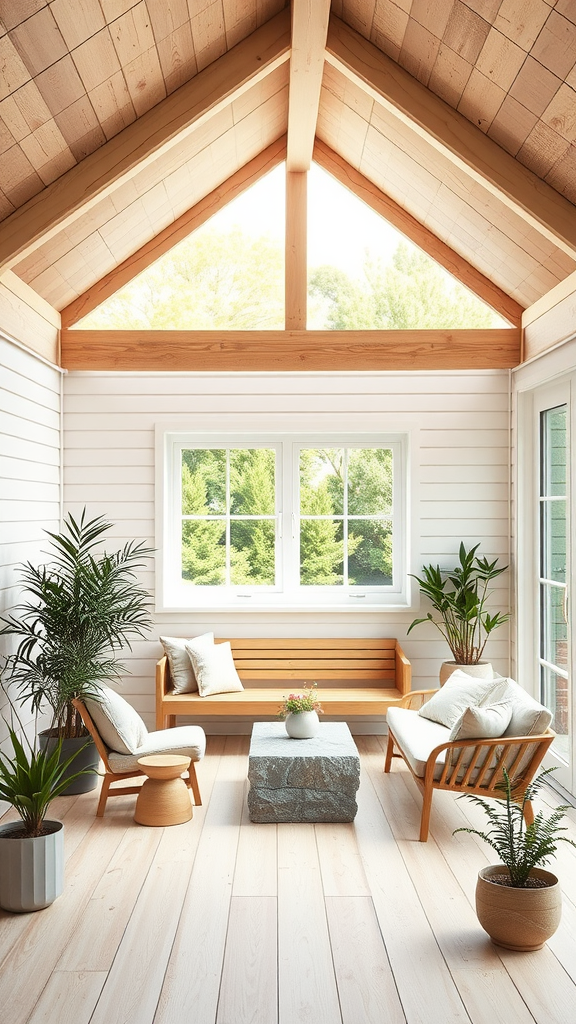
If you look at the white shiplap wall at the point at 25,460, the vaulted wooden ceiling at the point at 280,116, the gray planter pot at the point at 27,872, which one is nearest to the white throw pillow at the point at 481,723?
the gray planter pot at the point at 27,872

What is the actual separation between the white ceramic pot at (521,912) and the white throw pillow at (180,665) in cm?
327

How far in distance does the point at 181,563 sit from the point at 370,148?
326cm

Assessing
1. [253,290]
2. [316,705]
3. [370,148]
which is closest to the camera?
[316,705]

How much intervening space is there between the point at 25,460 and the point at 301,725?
95.1 inches

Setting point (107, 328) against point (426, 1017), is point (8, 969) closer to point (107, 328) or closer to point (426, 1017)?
point (426, 1017)

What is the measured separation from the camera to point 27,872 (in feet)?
11.6

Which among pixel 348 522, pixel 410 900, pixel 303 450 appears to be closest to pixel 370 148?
pixel 303 450

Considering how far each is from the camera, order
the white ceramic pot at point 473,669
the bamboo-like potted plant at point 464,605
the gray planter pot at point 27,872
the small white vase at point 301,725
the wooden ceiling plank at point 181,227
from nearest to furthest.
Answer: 1. the gray planter pot at point 27,872
2. the small white vase at point 301,725
3. the white ceramic pot at point 473,669
4. the bamboo-like potted plant at point 464,605
5. the wooden ceiling plank at point 181,227

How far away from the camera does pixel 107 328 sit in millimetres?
6504

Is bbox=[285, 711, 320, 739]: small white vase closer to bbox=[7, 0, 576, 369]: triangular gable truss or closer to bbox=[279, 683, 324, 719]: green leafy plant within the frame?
bbox=[279, 683, 324, 719]: green leafy plant

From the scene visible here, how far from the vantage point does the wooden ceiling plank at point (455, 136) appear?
4.61 meters

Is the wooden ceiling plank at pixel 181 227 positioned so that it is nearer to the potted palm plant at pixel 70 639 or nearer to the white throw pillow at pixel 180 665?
the potted palm plant at pixel 70 639

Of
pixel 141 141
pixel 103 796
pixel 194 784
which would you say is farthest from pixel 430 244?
pixel 103 796

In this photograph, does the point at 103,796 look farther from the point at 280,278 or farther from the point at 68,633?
the point at 280,278
